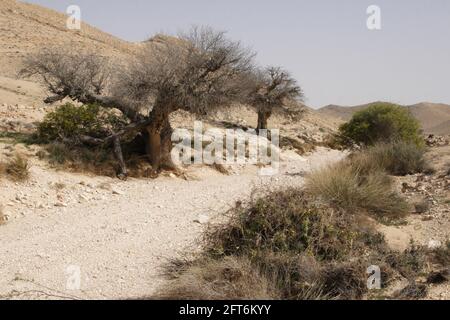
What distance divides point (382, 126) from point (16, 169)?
39.8 ft

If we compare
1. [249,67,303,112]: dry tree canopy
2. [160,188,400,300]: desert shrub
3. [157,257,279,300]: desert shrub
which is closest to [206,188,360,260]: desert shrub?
[160,188,400,300]: desert shrub

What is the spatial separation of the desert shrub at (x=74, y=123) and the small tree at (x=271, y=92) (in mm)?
10713

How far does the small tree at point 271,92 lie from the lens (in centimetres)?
2380

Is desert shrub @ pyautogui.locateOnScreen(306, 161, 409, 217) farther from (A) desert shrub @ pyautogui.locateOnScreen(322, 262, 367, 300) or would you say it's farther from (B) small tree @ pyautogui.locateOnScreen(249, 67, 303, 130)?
(B) small tree @ pyautogui.locateOnScreen(249, 67, 303, 130)

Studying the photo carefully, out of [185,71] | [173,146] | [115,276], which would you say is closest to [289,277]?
[115,276]

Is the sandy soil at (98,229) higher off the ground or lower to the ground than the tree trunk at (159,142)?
lower

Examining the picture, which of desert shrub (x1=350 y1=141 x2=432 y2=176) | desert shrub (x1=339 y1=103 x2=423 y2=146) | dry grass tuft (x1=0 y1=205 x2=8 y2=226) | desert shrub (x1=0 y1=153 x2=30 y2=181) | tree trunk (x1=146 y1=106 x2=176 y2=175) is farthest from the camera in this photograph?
desert shrub (x1=339 y1=103 x2=423 y2=146)

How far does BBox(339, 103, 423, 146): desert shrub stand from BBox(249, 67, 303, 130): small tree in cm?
633

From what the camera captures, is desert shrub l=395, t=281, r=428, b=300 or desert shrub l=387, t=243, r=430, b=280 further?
desert shrub l=387, t=243, r=430, b=280

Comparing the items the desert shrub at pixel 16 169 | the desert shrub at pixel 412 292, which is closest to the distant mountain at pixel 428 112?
the desert shrub at pixel 16 169

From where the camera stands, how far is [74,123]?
13.4 meters

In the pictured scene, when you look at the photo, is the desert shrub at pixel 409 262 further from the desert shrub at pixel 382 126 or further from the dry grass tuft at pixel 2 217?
the desert shrub at pixel 382 126

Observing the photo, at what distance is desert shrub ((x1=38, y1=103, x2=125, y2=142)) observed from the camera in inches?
517

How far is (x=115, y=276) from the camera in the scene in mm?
6320
